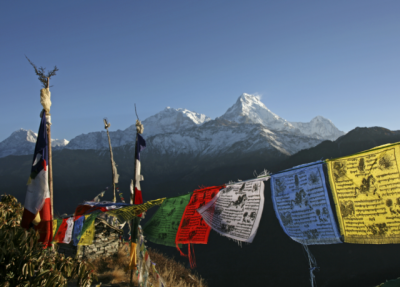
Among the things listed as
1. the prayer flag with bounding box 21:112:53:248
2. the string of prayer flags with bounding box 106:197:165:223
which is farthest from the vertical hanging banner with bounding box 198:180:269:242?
the prayer flag with bounding box 21:112:53:248

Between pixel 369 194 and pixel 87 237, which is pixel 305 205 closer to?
pixel 369 194

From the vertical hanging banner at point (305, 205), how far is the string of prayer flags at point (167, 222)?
271 centimetres

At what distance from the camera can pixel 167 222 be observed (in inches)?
256

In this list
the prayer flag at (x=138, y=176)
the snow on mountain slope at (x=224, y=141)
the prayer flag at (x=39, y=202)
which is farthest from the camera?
the snow on mountain slope at (x=224, y=141)

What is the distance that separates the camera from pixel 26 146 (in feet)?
474

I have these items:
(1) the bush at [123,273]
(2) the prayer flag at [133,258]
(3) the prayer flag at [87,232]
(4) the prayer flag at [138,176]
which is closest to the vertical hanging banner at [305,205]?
(4) the prayer flag at [138,176]

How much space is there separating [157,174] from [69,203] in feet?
117

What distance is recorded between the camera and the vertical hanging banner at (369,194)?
3330 mm

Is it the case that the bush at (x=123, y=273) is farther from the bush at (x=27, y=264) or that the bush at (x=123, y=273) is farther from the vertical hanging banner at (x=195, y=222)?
the bush at (x=27, y=264)

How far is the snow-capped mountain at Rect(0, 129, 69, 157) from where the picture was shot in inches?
5399

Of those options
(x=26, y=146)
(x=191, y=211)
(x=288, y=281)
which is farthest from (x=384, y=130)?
(x=26, y=146)

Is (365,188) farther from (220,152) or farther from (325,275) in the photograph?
(220,152)

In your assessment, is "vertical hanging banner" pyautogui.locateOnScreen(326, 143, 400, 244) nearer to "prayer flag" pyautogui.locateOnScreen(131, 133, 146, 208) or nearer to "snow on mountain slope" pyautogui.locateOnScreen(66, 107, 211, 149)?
"prayer flag" pyautogui.locateOnScreen(131, 133, 146, 208)

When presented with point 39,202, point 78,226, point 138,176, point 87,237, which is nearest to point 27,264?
point 39,202
